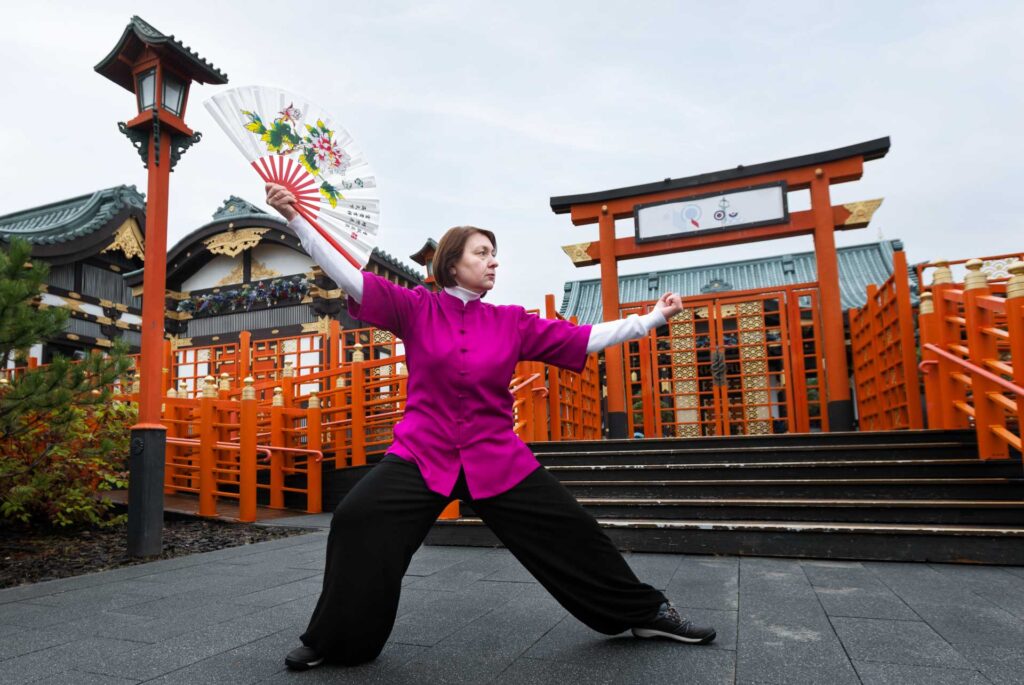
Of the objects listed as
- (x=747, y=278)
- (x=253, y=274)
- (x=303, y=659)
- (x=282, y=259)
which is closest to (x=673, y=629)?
(x=303, y=659)

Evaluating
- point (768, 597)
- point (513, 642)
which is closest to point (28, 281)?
point (513, 642)

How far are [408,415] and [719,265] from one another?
67.4 feet

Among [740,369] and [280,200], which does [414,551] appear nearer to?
[280,200]

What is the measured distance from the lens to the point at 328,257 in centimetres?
224

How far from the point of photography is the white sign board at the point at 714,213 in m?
8.48

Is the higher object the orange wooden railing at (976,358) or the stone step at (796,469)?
the orange wooden railing at (976,358)

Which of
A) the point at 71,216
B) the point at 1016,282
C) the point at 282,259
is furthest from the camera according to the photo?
the point at 71,216

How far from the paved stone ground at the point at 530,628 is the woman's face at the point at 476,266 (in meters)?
1.37

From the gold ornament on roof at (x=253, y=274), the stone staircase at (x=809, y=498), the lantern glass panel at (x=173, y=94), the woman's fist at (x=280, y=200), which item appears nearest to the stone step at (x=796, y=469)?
the stone staircase at (x=809, y=498)

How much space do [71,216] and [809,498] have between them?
16909 mm

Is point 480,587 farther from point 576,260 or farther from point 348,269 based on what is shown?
point 576,260

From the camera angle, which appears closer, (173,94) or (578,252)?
(173,94)

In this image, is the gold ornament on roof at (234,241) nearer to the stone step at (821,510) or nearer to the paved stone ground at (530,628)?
the stone step at (821,510)

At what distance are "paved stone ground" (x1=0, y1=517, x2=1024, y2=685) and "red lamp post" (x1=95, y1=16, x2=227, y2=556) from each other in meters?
0.78
